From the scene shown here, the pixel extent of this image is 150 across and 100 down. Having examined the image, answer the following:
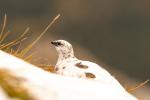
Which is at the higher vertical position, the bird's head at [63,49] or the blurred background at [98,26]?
the blurred background at [98,26]

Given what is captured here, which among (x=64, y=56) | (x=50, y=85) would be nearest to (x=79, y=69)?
(x=64, y=56)

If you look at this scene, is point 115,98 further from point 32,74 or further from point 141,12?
point 141,12

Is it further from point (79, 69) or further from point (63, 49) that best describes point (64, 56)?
point (79, 69)

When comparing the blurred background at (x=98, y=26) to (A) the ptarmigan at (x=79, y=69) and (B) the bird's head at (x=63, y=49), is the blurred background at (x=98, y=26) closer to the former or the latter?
(B) the bird's head at (x=63, y=49)

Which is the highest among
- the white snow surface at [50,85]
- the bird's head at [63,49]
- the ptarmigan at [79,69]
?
the bird's head at [63,49]

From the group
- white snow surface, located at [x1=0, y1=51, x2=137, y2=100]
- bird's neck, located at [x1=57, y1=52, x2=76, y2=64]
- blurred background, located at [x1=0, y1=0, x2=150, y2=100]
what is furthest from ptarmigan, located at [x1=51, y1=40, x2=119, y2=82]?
blurred background, located at [x1=0, y1=0, x2=150, y2=100]

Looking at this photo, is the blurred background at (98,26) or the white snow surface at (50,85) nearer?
the white snow surface at (50,85)

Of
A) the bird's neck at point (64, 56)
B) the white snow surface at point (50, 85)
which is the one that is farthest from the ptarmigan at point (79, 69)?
the white snow surface at point (50, 85)
